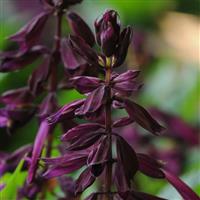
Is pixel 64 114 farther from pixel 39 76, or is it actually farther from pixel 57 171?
pixel 39 76

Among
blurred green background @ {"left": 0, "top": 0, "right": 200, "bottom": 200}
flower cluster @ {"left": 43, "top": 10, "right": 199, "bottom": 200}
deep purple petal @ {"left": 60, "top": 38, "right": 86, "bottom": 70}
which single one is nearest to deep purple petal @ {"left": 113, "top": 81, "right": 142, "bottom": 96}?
flower cluster @ {"left": 43, "top": 10, "right": 199, "bottom": 200}

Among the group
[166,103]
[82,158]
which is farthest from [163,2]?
[82,158]

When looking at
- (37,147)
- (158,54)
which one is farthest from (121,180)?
(158,54)

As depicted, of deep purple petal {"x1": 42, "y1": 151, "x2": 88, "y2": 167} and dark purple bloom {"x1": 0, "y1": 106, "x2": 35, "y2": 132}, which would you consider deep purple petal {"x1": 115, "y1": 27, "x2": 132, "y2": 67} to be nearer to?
deep purple petal {"x1": 42, "y1": 151, "x2": 88, "y2": 167}

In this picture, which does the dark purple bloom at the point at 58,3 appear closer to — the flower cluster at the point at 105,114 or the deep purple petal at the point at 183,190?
the flower cluster at the point at 105,114

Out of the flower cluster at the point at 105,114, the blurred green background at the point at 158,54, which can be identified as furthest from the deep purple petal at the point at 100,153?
the blurred green background at the point at 158,54
